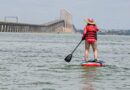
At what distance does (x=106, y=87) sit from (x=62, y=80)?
6.92 ft

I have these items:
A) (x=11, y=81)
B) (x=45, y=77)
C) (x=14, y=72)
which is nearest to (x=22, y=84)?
(x=11, y=81)

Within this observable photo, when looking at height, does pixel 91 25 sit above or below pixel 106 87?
above

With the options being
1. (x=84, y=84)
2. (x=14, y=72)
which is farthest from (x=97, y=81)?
(x=14, y=72)

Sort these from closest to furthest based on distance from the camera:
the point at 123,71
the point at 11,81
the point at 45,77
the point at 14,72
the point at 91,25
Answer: the point at 11,81 < the point at 45,77 < the point at 14,72 < the point at 123,71 < the point at 91,25

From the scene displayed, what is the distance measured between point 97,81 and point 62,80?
116 centimetres

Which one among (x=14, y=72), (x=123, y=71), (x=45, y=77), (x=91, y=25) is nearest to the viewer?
(x=45, y=77)

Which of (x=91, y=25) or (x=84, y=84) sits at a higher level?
(x=91, y=25)

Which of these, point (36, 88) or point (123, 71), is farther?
point (123, 71)

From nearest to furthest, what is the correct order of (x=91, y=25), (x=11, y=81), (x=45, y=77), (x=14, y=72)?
(x=11, y=81), (x=45, y=77), (x=14, y=72), (x=91, y=25)

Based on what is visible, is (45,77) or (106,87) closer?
(106,87)

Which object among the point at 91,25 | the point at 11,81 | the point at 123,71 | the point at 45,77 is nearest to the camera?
the point at 11,81

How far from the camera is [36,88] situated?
1662 cm

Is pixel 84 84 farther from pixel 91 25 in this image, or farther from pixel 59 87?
pixel 91 25

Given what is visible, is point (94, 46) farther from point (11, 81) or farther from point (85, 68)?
point (11, 81)
